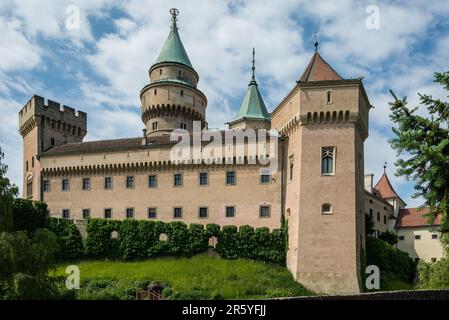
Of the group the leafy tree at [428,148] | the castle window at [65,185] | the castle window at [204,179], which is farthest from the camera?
the castle window at [65,185]

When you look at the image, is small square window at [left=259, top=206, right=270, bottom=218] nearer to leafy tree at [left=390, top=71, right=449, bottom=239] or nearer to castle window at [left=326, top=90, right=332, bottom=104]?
castle window at [left=326, top=90, right=332, bottom=104]

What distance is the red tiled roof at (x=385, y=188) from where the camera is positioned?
61772mm

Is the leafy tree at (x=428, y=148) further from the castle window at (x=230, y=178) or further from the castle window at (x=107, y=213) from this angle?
the castle window at (x=107, y=213)

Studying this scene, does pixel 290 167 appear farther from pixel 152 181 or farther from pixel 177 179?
pixel 152 181

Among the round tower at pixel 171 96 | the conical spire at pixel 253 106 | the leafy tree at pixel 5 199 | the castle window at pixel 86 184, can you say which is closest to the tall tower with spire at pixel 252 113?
the conical spire at pixel 253 106

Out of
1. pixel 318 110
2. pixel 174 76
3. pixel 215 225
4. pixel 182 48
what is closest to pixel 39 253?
pixel 215 225

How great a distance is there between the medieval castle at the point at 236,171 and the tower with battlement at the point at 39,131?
0.11 meters

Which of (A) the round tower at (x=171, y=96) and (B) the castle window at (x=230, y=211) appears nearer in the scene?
(B) the castle window at (x=230, y=211)

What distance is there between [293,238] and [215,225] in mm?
6176

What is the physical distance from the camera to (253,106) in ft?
185

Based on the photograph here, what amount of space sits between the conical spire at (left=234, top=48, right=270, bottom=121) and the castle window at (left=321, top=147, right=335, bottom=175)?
20178 mm

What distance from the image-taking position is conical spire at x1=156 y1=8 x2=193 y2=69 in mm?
54031

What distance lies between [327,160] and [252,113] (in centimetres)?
2132

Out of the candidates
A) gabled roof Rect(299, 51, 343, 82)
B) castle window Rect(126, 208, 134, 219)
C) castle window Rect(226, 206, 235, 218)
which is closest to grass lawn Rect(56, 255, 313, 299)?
castle window Rect(226, 206, 235, 218)
